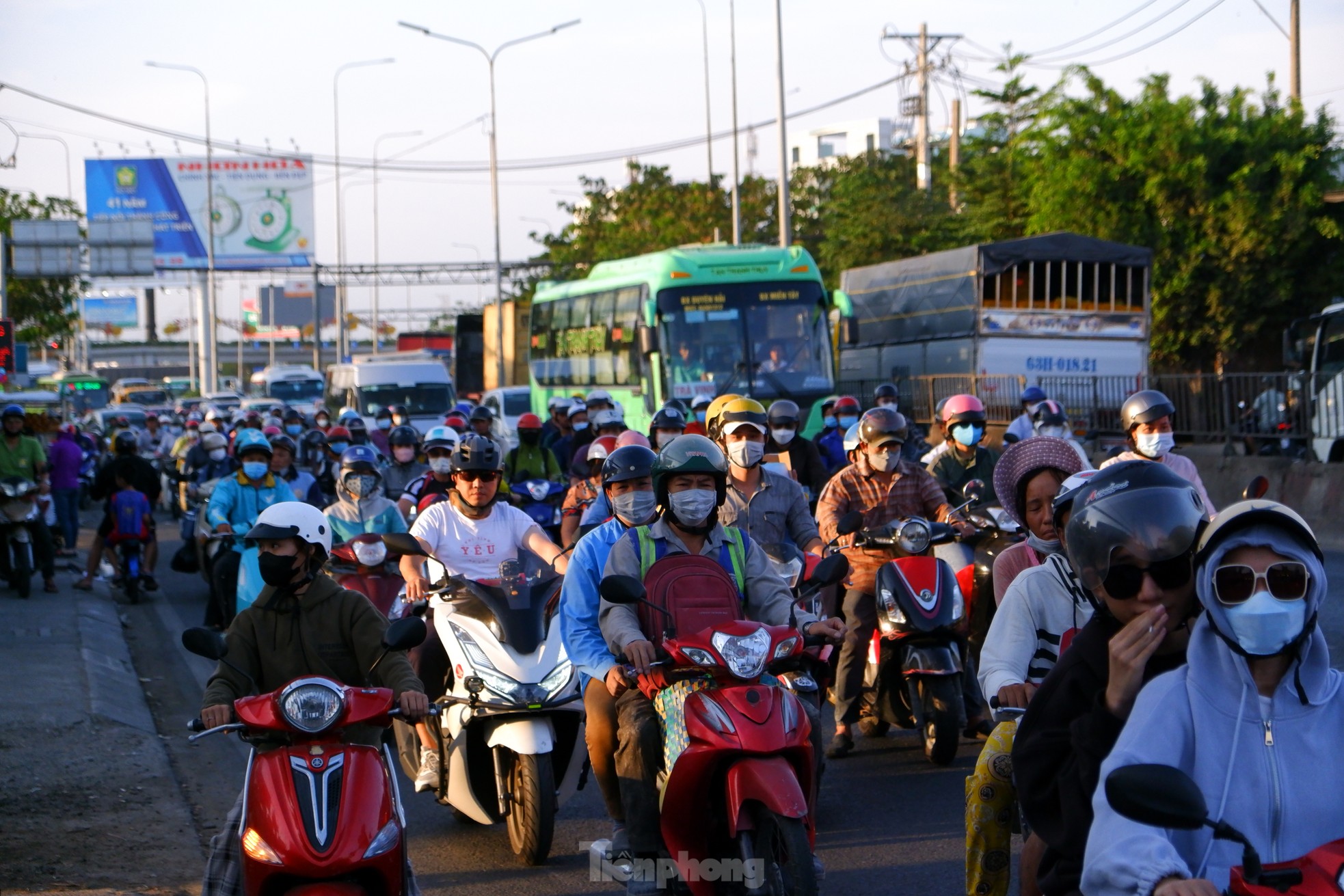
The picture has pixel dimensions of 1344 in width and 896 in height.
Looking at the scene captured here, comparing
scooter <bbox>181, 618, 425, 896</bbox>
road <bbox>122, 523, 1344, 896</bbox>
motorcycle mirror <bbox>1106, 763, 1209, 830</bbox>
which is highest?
motorcycle mirror <bbox>1106, 763, 1209, 830</bbox>

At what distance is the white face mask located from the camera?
7.99 m

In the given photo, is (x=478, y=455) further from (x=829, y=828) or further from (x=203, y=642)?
(x=203, y=642)

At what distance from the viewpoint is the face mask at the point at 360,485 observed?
29.6 ft

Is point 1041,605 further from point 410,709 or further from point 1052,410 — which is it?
point 1052,410

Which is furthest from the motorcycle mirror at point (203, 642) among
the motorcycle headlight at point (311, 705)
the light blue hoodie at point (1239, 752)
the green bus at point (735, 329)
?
the green bus at point (735, 329)

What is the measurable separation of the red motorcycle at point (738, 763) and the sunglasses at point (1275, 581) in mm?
2222

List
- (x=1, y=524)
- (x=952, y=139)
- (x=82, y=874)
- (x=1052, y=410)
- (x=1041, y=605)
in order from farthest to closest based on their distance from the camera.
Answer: (x=952, y=139)
(x=1, y=524)
(x=1052, y=410)
(x=82, y=874)
(x=1041, y=605)

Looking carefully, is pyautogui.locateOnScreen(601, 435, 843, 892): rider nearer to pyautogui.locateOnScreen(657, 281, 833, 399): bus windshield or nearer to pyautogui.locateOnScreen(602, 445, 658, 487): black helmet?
pyautogui.locateOnScreen(602, 445, 658, 487): black helmet

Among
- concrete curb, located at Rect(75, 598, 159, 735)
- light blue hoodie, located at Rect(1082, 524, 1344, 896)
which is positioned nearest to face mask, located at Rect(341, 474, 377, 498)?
concrete curb, located at Rect(75, 598, 159, 735)

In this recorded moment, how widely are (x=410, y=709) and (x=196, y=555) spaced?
10.6 metres

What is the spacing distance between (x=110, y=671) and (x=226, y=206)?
172 feet

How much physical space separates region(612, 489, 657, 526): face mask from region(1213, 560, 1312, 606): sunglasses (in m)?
4.10

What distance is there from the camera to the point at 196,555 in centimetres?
1462

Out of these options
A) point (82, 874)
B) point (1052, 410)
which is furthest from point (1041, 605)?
point (1052, 410)
